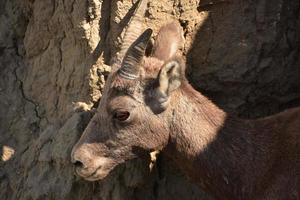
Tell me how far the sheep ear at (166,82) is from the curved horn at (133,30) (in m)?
0.57

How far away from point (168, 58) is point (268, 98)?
167cm

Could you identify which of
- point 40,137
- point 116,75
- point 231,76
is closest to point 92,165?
point 116,75

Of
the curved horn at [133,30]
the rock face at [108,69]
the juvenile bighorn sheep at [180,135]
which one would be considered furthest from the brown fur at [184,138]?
the rock face at [108,69]

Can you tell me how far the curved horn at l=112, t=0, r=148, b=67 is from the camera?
7.23m

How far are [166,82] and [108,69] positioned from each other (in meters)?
1.22

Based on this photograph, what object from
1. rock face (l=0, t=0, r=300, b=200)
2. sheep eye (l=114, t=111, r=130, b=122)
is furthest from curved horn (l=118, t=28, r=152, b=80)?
rock face (l=0, t=0, r=300, b=200)

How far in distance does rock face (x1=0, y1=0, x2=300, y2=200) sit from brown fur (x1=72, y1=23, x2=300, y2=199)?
0.85 metres

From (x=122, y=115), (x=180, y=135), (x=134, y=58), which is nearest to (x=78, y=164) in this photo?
(x=122, y=115)

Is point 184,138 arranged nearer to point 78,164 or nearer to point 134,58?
point 134,58

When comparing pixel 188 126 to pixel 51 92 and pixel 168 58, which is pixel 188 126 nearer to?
pixel 168 58

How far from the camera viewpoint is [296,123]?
22.9ft

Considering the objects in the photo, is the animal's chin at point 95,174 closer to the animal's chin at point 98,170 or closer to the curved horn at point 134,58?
the animal's chin at point 98,170

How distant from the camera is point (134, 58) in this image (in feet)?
22.3

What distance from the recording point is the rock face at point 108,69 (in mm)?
7914
